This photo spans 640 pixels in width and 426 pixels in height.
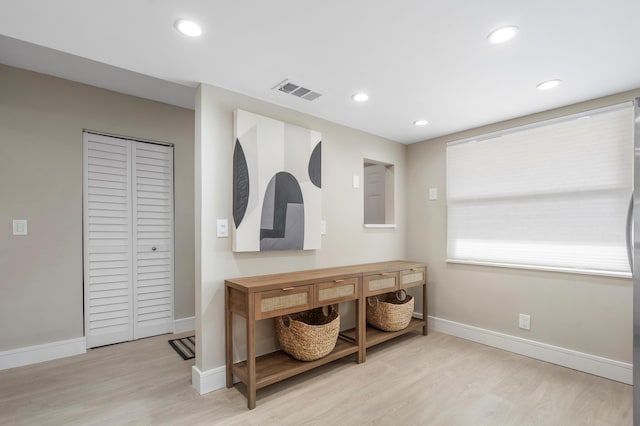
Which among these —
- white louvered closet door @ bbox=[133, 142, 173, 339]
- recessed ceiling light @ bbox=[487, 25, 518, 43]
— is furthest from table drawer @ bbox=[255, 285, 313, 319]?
recessed ceiling light @ bbox=[487, 25, 518, 43]

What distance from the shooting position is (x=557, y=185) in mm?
2678

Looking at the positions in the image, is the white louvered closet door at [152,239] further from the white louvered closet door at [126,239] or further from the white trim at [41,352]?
the white trim at [41,352]

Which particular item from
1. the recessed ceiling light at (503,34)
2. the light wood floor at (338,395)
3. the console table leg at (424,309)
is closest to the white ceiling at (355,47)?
the recessed ceiling light at (503,34)

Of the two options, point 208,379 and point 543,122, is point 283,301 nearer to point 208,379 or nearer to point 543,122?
point 208,379

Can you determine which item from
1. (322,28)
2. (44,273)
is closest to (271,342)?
(44,273)

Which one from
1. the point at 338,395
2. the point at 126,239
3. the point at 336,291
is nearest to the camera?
the point at 338,395

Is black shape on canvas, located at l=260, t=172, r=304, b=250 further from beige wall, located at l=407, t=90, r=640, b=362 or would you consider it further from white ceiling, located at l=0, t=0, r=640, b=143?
beige wall, located at l=407, t=90, r=640, b=362

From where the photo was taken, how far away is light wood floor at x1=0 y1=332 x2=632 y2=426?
1911 millimetres

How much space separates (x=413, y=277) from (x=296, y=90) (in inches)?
85.6

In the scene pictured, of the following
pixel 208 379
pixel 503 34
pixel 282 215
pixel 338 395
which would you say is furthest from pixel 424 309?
pixel 503 34

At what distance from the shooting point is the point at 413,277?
3232mm

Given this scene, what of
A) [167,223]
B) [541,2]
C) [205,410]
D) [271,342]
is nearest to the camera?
[541,2]

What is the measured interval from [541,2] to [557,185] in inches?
70.2

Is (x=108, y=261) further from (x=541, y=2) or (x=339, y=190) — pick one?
(x=541, y=2)
